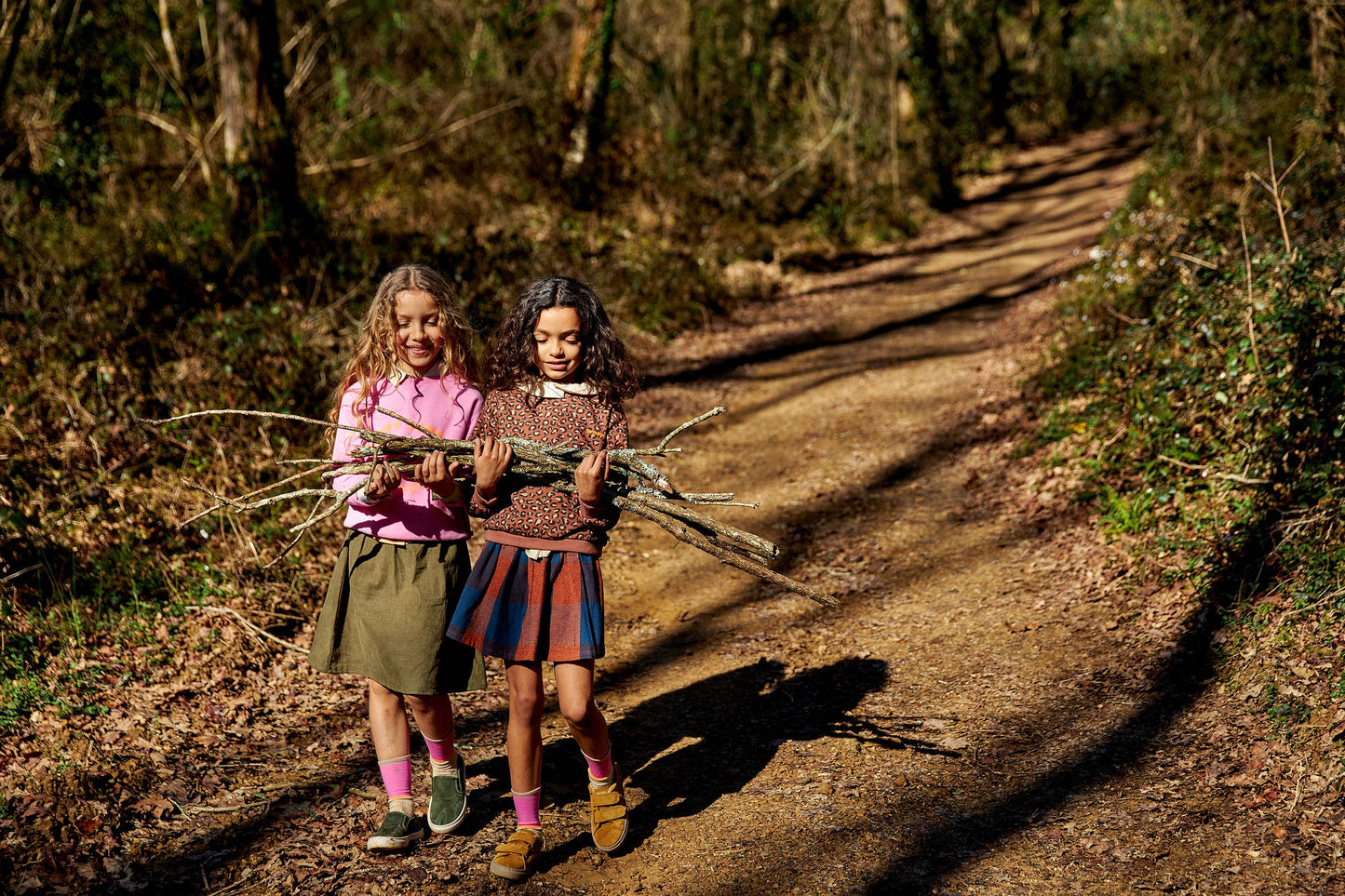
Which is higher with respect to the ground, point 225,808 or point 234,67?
point 234,67

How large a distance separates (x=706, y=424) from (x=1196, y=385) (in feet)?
14.3

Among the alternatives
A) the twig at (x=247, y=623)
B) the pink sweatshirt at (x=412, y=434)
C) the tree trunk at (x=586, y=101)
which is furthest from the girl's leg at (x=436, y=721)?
the tree trunk at (x=586, y=101)

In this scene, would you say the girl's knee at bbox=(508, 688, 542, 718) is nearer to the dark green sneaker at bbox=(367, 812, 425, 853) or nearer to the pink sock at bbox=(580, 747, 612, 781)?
the pink sock at bbox=(580, 747, 612, 781)

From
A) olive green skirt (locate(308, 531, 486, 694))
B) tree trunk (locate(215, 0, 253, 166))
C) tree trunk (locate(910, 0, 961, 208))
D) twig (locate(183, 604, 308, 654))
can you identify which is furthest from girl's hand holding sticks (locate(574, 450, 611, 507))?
tree trunk (locate(910, 0, 961, 208))

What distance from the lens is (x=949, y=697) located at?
14.9 feet

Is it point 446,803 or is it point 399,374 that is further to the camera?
point 446,803

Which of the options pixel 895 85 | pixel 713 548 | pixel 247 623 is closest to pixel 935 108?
pixel 895 85

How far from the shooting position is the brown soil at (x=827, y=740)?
10.9 feet

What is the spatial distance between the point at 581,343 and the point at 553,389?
0.18 meters

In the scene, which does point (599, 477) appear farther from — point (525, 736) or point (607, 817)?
point (607, 817)

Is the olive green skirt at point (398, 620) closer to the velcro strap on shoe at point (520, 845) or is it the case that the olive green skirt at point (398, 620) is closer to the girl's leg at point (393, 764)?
the girl's leg at point (393, 764)

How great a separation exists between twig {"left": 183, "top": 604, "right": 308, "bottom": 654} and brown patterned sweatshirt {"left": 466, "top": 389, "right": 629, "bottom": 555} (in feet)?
7.80

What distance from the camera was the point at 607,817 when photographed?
3.30 meters

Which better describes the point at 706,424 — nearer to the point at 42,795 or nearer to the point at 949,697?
the point at 949,697
